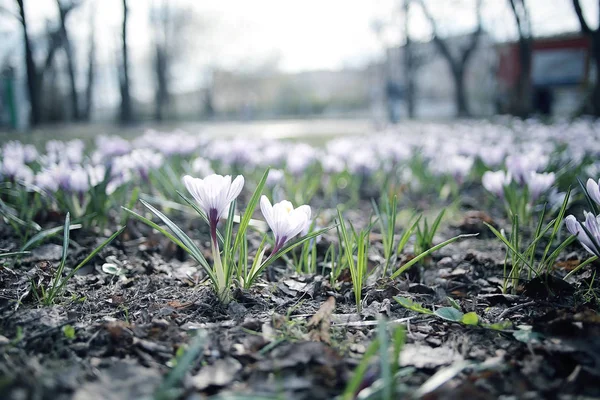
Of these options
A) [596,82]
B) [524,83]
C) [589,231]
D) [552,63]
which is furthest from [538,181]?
[552,63]

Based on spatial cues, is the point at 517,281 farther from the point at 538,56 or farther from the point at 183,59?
the point at 183,59

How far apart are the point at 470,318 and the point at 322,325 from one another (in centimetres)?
43

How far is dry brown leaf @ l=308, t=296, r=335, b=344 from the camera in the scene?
4.00 ft

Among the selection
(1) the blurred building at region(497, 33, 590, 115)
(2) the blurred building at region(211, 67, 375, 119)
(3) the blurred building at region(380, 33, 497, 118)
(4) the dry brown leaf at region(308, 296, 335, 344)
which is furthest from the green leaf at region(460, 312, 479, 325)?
(3) the blurred building at region(380, 33, 497, 118)

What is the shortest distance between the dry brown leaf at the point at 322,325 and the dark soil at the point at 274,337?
0.01 meters

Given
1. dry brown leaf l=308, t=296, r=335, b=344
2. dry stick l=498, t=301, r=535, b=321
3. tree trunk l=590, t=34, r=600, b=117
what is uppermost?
tree trunk l=590, t=34, r=600, b=117

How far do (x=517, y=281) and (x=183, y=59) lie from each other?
1746 inches

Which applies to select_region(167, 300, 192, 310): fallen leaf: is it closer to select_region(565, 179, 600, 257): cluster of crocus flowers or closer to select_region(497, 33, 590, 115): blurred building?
select_region(565, 179, 600, 257): cluster of crocus flowers

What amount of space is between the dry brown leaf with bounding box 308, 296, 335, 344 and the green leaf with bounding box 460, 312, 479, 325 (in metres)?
0.39

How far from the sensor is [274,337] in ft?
3.97

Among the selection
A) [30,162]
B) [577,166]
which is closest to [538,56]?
[577,166]

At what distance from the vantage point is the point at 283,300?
1549mm

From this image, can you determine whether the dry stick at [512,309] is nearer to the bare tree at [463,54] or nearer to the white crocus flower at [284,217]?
the white crocus flower at [284,217]

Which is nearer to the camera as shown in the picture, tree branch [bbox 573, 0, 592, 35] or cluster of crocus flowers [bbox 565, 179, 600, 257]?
cluster of crocus flowers [bbox 565, 179, 600, 257]
